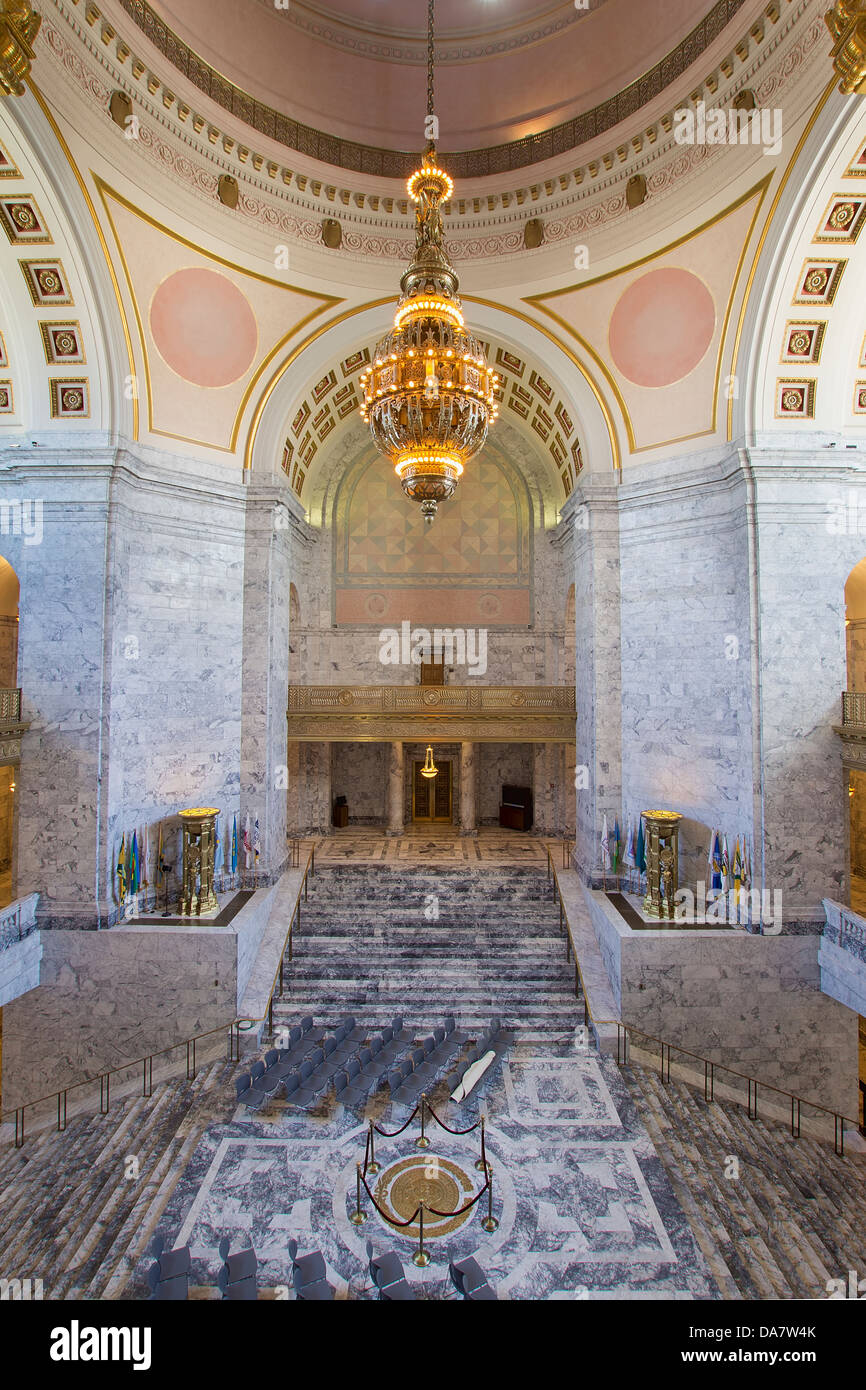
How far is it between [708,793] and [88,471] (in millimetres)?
11482

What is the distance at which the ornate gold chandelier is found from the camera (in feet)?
26.3

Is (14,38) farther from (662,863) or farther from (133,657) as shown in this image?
(662,863)

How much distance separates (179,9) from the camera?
1050cm

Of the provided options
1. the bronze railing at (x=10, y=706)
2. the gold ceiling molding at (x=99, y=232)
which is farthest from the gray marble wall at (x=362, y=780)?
the gold ceiling molding at (x=99, y=232)

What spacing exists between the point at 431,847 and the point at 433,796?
8.10ft

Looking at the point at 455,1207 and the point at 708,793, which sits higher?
the point at 708,793

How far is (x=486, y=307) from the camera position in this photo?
43.6 ft

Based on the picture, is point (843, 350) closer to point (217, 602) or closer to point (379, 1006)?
point (217, 602)

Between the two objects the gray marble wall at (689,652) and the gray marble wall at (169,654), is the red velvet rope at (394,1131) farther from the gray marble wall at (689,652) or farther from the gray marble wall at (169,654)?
the gray marble wall at (689,652)

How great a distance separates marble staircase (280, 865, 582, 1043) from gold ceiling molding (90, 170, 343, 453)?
8705 millimetres

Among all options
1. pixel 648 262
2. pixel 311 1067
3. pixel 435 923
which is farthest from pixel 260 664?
pixel 648 262

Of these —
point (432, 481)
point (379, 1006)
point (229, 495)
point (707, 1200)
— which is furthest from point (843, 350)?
point (379, 1006)

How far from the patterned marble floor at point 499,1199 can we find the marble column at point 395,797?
330 inches

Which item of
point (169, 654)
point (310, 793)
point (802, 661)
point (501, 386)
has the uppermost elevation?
point (501, 386)
